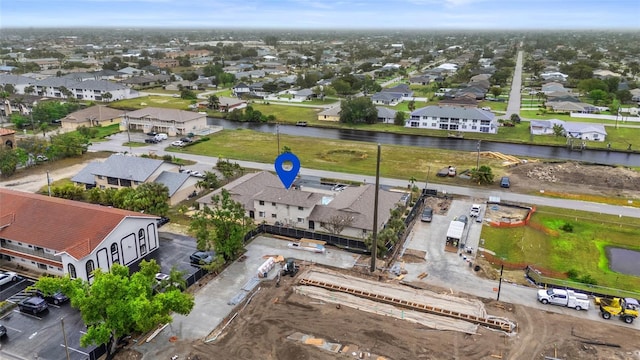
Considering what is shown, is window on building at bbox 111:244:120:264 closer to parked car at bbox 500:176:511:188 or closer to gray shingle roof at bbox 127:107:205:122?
parked car at bbox 500:176:511:188

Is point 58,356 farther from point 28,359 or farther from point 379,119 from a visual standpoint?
point 379,119

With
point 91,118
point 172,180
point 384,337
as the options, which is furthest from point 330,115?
point 384,337

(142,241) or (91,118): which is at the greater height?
(91,118)

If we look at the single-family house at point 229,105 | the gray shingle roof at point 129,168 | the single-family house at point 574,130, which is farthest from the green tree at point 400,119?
the gray shingle roof at point 129,168

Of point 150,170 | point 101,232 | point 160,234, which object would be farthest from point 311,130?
point 101,232

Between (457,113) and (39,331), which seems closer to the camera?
(39,331)

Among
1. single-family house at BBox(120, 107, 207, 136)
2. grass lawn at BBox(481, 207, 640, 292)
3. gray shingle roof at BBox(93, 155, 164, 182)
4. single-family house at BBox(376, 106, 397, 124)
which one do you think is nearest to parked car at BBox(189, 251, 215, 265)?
gray shingle roof at BBox(93, 155, 164, 182)

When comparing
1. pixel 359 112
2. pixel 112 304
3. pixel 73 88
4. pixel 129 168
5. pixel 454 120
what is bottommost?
pixel 129 168

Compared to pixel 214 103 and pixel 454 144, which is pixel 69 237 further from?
pixel 214 103

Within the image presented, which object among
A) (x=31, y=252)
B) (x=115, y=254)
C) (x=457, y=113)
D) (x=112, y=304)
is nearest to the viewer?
(x=112, y=304)

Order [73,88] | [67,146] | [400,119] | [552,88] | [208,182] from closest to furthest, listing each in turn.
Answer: [208,182], [67,146], [400,119], [73,88], [552,88]
